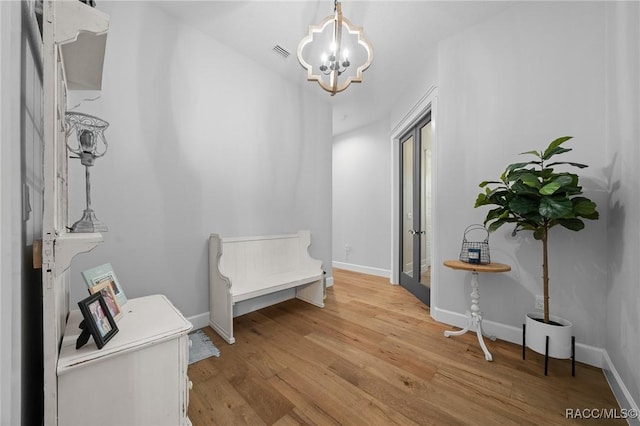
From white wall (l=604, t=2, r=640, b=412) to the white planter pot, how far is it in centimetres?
24

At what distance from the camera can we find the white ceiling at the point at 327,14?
2129 millimetres

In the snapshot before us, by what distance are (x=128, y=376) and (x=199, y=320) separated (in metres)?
1.46

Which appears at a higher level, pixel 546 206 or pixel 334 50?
pixel 334 50

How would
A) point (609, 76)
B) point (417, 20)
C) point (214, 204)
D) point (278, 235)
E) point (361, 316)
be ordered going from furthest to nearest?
1. point (278, 235)
2. point (361, 316)
3. point (214, 204)
4. point (417, 20)
5. point (609, 76)

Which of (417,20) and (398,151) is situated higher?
(417,20)

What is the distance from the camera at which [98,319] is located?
3.31 feet

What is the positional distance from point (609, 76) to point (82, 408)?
136 inches

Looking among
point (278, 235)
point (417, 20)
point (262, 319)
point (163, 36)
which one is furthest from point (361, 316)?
point (163, 36)

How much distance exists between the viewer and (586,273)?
190cm

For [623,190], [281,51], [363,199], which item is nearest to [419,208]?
[363,199]

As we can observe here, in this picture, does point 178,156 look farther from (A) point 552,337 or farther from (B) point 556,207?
(A) point 552,337

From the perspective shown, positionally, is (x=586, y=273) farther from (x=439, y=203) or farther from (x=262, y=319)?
(x=262, y=319)

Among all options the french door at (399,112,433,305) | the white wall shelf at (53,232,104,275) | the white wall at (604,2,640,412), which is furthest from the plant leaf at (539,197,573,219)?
the white wall shelf at (53,232,104,275)

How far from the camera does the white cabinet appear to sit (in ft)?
2.99
